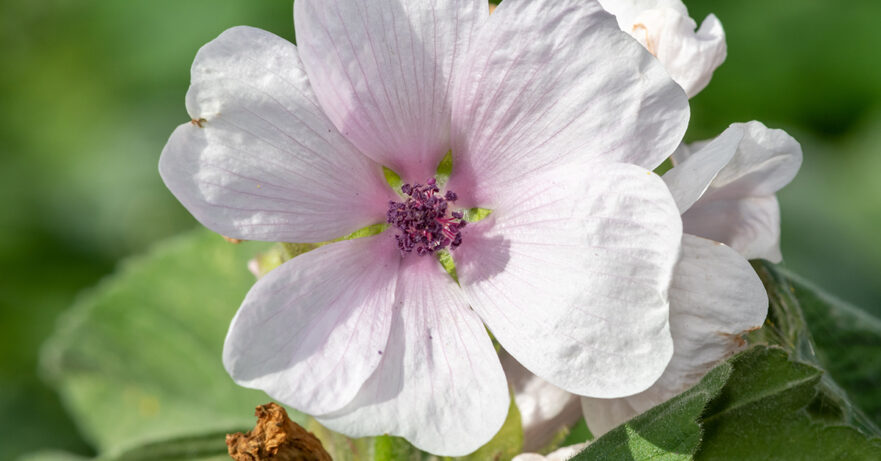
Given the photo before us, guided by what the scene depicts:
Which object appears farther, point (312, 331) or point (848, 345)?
point (848, 345)

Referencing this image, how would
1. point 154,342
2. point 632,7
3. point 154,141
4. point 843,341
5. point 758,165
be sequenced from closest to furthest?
point 758,165 < point 632,7 < point 843,341 < point 154,342 < point 154,141

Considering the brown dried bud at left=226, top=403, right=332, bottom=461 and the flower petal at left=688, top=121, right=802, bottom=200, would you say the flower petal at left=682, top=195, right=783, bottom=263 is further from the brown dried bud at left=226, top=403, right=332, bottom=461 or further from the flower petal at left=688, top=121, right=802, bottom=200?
the brown dried bud at left=226, top=403, right=332, bottom=461

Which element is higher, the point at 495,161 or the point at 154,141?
the point at 154,141

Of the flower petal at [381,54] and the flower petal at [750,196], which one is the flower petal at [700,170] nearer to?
the flower petal at [750,196]

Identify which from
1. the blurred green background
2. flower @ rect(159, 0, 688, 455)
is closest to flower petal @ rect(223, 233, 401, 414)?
flower @ rect(159, 0, 688, 455)

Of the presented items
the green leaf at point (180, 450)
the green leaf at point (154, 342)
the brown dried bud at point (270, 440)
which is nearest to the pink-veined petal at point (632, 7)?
the brown dried bud at point (270, 440)

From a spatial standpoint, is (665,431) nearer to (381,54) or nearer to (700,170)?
(700,170)

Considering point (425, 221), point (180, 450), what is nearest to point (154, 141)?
point (180, 450)
